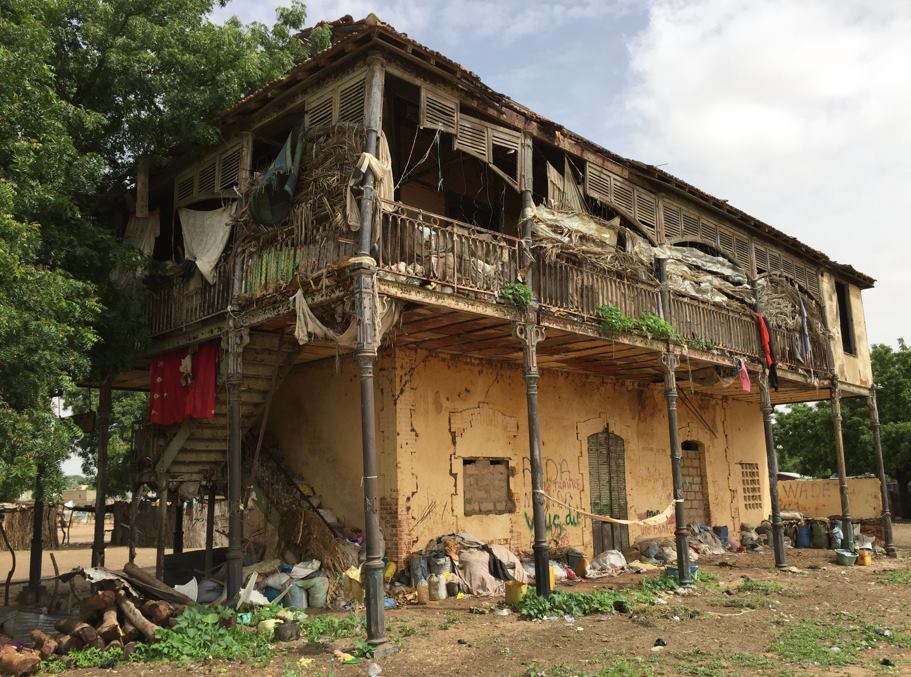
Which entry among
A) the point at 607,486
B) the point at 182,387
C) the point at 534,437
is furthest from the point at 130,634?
the point at 607,486

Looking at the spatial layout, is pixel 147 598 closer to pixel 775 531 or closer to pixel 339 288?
pixel 339 288

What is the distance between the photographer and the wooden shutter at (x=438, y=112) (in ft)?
34.0

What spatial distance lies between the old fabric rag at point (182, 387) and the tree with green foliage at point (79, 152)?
57 cm

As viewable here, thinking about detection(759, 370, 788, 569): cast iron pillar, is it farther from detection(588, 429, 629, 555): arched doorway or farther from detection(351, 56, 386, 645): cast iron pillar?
detection(351, 56, 386, 645): cast iron pillar

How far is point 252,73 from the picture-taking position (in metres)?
13.2

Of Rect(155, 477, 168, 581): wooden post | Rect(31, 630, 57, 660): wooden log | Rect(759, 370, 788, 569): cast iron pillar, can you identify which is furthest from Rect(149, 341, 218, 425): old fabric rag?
Rect(759, 370, 788, 569): cast iron pillar

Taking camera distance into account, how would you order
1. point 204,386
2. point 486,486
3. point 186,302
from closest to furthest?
point 204,386 < point 186,302 < point 486,486

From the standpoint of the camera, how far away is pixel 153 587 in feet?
32.6

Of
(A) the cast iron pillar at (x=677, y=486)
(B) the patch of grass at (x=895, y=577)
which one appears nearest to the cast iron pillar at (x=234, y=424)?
(A) the cast iron pillar at (x=677, y=486)

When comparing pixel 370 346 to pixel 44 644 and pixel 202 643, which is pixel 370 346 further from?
pixel 44 644

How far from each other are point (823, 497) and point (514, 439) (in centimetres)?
1929

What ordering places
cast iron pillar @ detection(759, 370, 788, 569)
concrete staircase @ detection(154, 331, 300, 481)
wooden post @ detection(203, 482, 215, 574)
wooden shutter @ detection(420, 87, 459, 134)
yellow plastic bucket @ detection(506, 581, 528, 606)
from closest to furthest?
1. wooden shutter @ detection(420, 87, 459, 134)
2. yellow plastic bucket @ detection(506, 581, 528, 606)
3. concrete staircase @ detection(154, 331, 300, 481)
4. wooden post @ detection(203, 482, 215, 574)
5. cast iron pillar @ detection(759, 370, 788, 569)

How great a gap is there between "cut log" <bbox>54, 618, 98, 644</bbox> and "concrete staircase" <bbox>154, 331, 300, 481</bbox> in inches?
138

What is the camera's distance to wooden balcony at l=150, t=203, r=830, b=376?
32.2 ft
